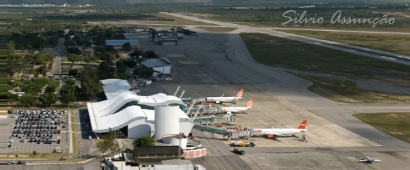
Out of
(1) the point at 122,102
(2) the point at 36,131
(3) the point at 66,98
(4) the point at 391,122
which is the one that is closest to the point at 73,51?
(3) the point at 66,98

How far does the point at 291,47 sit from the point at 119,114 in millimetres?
115190

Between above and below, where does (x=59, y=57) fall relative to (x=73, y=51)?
below

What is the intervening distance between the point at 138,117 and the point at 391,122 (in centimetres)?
3833

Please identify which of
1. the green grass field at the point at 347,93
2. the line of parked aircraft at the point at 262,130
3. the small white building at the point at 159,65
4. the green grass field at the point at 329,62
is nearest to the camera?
the line of parked aircraft at the point at 262,130

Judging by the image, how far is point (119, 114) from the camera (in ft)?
254

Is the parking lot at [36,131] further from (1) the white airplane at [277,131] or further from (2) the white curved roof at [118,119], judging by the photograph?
(1) the white airplane at [277,131]

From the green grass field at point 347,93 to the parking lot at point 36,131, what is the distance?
4773 centimetres

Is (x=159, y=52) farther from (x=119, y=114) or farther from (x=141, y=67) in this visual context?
(x=119, y=114)

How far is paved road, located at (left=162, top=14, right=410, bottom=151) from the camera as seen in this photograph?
82950 millimetres

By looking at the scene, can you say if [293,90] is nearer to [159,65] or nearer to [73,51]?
[159,65]

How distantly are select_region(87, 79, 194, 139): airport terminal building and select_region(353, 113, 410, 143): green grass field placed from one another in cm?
2751

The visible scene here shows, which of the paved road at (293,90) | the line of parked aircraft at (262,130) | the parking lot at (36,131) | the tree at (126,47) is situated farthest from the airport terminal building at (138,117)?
the tree at (126,47)

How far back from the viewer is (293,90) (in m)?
113

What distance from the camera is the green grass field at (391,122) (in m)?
82.6
